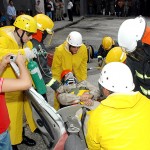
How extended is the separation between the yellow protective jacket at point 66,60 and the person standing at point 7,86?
4.90 ft

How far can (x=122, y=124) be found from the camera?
2152 mm

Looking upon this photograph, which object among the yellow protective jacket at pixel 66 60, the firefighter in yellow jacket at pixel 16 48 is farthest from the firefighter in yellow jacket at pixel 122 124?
the yellow protective jacket at pixel 66 60

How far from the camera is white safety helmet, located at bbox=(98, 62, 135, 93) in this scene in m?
2.42

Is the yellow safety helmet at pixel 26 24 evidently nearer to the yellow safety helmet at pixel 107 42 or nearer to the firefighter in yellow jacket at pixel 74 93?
the firefighter in yellow jacket at pixel 74 93

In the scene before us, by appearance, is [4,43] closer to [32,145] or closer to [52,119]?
[52,119]

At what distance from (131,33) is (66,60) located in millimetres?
Result: 1550

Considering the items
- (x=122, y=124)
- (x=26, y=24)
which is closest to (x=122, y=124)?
(x=122, y=124)

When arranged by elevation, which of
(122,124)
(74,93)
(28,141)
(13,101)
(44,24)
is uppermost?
(44,24)

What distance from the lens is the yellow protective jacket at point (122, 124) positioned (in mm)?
2145

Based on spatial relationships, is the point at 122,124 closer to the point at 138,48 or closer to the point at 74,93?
the point at 138,48

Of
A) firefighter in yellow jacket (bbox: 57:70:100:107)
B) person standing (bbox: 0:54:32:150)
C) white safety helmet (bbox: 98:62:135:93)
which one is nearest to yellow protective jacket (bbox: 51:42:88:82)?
firefighter in yellow jacket (bbox: 57:70:100:107)

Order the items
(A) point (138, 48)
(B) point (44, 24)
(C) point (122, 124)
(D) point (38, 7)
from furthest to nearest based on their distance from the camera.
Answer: (D) point (38, 7), (B) point (44, 24), (A) point (138, 48), (C) point (122, 124)

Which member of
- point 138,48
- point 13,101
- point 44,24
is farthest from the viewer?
point 44,24

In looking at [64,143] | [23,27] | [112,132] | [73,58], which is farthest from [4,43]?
[112,132]
